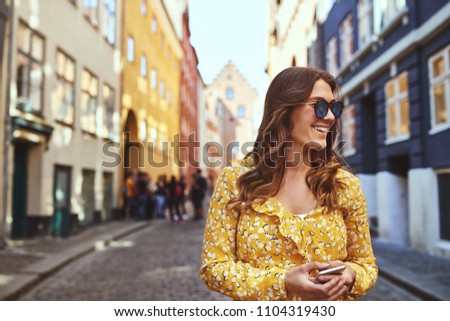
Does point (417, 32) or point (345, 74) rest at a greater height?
point (417, 32)

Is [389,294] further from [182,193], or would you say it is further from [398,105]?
[182,193]

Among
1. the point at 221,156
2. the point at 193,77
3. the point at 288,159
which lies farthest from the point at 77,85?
the point at 288,159

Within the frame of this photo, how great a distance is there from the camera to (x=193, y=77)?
119 inches

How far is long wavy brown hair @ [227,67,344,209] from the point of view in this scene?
144 centimetres

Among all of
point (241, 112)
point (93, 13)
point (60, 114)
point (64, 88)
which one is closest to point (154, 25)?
point (93, 13)

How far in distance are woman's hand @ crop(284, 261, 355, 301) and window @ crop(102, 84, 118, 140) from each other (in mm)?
2557

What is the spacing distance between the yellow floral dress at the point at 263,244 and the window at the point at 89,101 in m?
3.38

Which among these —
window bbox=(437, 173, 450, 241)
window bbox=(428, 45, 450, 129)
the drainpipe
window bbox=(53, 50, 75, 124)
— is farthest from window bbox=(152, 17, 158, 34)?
the drainpipe

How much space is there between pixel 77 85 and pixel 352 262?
526 centimetres

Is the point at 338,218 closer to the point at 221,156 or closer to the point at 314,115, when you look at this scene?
the point at 314,115

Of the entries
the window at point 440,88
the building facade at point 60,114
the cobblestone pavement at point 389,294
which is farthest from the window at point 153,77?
the window at point 440,88

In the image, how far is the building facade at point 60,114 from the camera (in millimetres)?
4539

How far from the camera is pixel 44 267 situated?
233 inches

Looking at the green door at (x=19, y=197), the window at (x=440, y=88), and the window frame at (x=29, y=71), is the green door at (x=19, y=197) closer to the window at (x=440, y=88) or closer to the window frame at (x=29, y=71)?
the window frame at (x=29, y=71)
